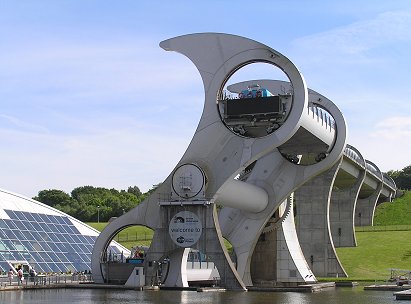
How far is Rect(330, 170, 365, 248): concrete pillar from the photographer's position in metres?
83.3

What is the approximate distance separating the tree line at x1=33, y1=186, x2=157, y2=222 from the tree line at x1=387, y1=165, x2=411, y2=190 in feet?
220

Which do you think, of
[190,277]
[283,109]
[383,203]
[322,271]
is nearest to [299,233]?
[322,271]

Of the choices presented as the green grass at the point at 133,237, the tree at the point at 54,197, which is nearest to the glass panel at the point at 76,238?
the green grass at the point at 133,237

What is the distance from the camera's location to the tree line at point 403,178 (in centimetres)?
17338

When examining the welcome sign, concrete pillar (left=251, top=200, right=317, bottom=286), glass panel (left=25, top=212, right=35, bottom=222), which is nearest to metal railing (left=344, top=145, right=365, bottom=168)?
concrete pillar (left=251, top=200, right=317, bottom=286)

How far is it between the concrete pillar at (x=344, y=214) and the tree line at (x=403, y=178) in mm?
86638

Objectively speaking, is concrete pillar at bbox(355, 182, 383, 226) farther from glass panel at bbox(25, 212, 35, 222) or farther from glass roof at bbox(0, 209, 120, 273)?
glass panel at bbox(25, 212, 35, 222)

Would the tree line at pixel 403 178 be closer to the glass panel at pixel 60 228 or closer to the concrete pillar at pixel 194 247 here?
the glass panel at pixel 60 228

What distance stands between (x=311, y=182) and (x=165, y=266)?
28905 millimetres

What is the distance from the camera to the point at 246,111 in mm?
44969

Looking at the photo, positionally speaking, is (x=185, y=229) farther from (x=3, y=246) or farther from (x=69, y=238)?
(x=69, y=238)

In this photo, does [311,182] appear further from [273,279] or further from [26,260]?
[26,260]

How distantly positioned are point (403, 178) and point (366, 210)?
67.9 m

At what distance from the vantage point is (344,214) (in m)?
87.6
